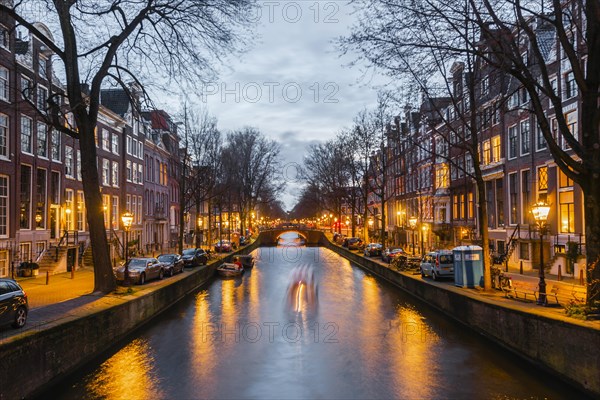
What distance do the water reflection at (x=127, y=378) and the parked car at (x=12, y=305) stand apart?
263 cm

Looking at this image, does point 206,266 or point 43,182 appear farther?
point 206,266

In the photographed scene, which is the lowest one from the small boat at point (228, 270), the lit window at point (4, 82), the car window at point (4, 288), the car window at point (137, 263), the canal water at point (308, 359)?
the canal water at point (308, 359)

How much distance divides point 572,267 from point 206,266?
83.8ft

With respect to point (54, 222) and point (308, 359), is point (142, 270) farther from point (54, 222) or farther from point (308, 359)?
point (308, 359)

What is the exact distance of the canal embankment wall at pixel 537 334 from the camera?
1301cm

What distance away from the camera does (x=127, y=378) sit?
50.4ft

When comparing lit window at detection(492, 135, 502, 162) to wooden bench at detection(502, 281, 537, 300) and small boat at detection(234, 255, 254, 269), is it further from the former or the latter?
small boat at detection(234, 255, 254, 269)

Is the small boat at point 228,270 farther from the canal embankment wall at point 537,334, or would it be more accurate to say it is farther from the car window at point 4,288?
the car window at point 4,288

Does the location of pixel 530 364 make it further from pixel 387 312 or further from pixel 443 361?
pixel 387 312

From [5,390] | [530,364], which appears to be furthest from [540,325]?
[5,390]

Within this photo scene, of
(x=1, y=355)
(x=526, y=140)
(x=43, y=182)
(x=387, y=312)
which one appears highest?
(x=526, y=140)

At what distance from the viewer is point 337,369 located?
16094mm

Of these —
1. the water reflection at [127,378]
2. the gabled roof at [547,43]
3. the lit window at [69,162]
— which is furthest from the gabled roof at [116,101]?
the water reflection at [127,378]

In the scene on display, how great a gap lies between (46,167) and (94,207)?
1691 centimetres
